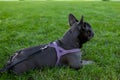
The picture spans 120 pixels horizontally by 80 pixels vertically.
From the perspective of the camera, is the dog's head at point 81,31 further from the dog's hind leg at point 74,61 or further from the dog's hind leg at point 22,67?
the dog's hind leg at point 22,67

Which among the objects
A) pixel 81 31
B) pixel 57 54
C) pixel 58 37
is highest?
pixel 81 31

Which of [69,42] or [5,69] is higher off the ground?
[69,42]

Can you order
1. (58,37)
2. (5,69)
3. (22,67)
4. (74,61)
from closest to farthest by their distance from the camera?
(22,67) → (5,69) → (74,61) → (58,37)

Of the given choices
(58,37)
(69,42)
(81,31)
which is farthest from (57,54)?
(58,37)

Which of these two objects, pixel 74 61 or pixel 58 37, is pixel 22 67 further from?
pixel 58 37

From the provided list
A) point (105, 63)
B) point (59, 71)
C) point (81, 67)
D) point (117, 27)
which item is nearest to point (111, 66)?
point (105, 63)

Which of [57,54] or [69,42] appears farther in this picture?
[69,42]

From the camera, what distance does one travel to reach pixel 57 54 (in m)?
4.68

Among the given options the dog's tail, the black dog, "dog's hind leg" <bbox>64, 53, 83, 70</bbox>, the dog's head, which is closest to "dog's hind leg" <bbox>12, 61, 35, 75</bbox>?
the black dog

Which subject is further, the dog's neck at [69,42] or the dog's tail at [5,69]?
the dog's neck at [69,42]

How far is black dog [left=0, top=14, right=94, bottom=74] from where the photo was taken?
178 inches

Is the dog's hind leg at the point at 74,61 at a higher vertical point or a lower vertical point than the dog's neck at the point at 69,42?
lower

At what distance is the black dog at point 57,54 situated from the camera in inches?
178

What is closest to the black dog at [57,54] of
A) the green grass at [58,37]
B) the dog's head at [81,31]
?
the dog's head at [81,31]
